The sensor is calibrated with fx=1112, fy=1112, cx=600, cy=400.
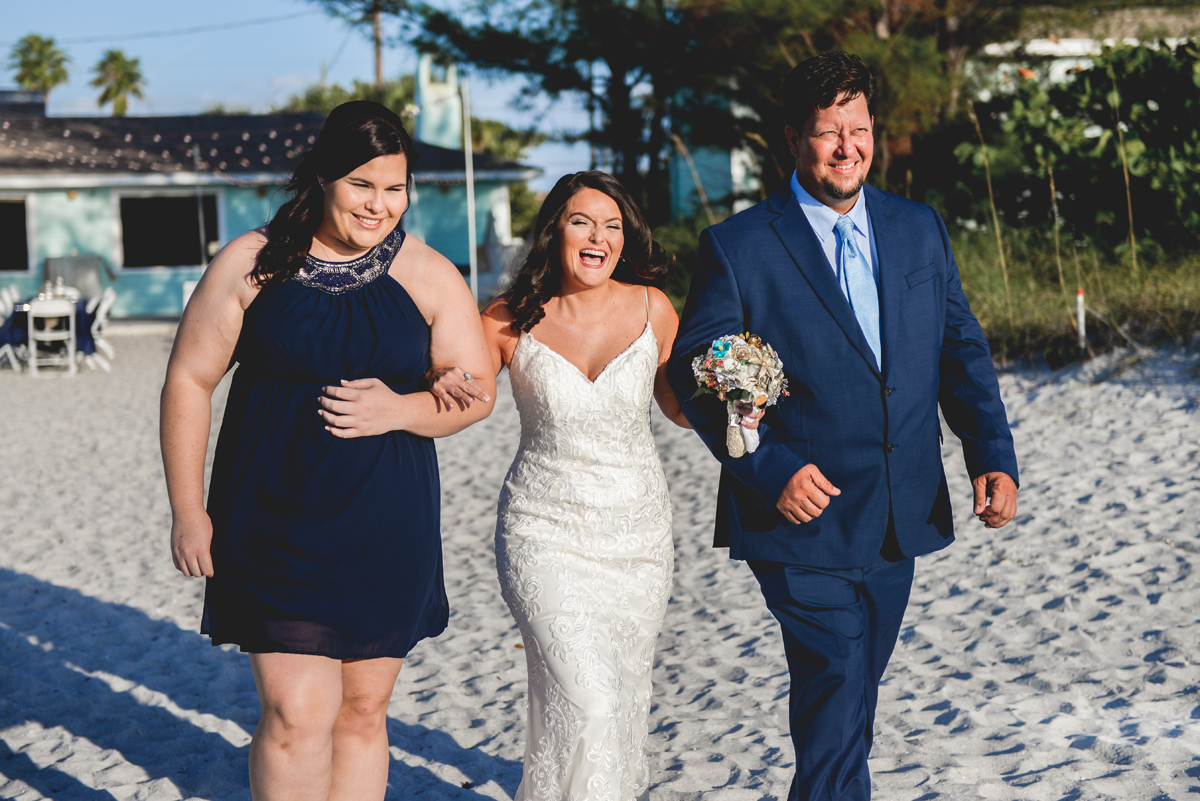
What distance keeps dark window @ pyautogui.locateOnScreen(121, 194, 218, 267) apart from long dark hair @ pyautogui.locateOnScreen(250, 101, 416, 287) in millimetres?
21817

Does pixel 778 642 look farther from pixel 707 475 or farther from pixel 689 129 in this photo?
pixel 689 129

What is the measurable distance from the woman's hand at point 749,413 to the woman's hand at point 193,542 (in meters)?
1.37

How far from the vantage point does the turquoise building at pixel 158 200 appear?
73.8 feet

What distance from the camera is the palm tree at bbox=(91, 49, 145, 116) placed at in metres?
56.9

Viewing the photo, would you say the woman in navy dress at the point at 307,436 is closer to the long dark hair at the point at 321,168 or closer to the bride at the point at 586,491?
the long dark hair at the point at 321,168

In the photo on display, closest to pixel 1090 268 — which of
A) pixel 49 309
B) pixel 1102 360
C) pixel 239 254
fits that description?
pixel 1102 360

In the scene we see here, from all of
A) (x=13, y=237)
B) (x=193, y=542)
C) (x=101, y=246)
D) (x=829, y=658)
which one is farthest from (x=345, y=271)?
(x=13, y=237)

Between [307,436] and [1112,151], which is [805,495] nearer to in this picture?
Result: [307,436]

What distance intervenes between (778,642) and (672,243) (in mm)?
10278

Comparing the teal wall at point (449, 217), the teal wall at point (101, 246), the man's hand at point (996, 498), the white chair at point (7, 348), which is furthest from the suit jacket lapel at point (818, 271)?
the teal wall at point (449, 217)

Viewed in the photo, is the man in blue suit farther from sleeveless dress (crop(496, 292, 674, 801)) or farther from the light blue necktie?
sleeveless dress (crop(496, 292, 674, 801))

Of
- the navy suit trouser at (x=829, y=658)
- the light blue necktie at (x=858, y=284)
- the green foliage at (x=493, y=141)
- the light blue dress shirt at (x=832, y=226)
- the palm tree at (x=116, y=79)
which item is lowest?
the navy suit trouser at (x=829, y=658)

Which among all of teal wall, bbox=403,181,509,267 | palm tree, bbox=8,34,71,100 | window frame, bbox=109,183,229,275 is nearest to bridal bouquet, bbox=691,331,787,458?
window frame, bbox=109,183,229,275

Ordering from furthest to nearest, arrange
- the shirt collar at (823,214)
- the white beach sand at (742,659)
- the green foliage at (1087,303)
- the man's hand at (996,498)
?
1. the green foliage at (1087,303)
2. the white beach sand at (742,659)
3. the shirt collar at (823,214)
4. the man's hand at (996,498)
